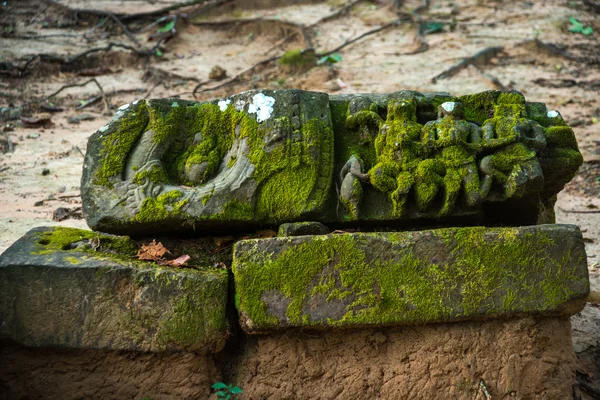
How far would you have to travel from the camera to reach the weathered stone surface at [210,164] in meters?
2.94

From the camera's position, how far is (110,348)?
2701 mm

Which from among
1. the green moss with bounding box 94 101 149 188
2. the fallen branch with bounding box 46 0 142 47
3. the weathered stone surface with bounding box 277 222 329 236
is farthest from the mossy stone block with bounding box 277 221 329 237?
the fallen branch with bounding box 46 0 142 47

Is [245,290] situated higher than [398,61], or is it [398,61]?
[245,290]

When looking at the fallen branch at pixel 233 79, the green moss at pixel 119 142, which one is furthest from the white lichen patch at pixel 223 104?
the fallen branch at pixel 233 79

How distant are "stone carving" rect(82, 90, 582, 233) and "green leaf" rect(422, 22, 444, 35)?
646 cm

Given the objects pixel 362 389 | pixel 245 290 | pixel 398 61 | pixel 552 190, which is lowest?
pixel 398 61

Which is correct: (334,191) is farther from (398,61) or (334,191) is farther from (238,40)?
(238,40)

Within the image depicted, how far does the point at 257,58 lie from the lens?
8891mm

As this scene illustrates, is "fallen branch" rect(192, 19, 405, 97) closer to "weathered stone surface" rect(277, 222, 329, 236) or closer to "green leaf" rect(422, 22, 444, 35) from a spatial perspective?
"green leaf" rect(422, 22, 444, 35)

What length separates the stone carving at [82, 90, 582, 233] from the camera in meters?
2.94

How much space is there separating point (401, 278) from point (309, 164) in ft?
2.38

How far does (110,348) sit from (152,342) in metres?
0.18

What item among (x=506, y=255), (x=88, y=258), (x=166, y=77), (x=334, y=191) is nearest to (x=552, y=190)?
(x=506, y=255)

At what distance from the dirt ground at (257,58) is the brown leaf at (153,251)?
8.47 ft
